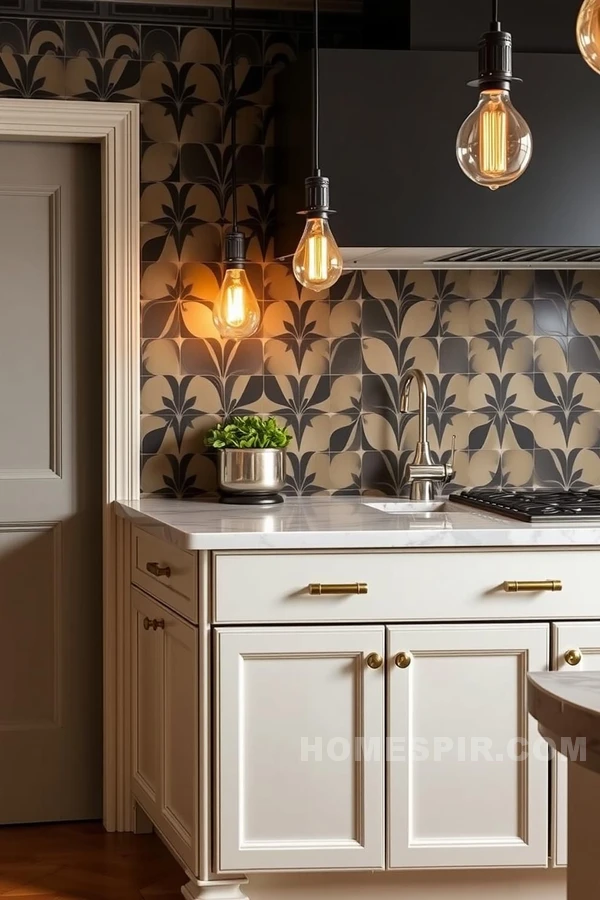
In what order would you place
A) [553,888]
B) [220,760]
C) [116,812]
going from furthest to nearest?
[116,812] < [553,888] < [220,760]

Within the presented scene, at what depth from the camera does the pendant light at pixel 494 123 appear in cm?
162

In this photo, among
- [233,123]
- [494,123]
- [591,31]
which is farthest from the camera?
[233,123]

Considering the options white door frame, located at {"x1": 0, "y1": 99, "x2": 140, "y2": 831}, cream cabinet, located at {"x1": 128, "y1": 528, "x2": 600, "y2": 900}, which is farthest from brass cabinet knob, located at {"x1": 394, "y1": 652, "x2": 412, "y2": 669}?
white door frame, located at {"x1": 0, "y1": 99, "x2": 140, "y2": 831}

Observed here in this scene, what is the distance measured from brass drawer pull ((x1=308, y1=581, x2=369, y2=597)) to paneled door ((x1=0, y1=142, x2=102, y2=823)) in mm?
1028

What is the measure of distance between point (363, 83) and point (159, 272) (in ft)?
2.57

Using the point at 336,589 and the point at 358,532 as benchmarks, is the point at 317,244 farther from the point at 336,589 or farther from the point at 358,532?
the point at 336,589

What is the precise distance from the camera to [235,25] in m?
3.18

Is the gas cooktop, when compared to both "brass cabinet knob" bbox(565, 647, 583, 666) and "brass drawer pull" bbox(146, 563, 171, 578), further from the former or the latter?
"brass drawer pull" bbox(146, 563, 171, 578)

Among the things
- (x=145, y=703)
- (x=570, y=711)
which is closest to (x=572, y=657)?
(x=145, y=703)

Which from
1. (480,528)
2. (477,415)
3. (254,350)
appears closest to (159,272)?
(254,350)

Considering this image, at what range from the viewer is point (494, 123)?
5.34 feet

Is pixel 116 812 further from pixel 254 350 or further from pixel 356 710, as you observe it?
pixel 254 350

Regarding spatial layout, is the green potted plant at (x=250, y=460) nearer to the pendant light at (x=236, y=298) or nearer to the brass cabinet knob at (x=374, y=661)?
the pendant light at (x=236, y=298)

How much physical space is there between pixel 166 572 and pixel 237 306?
0.73 meters
